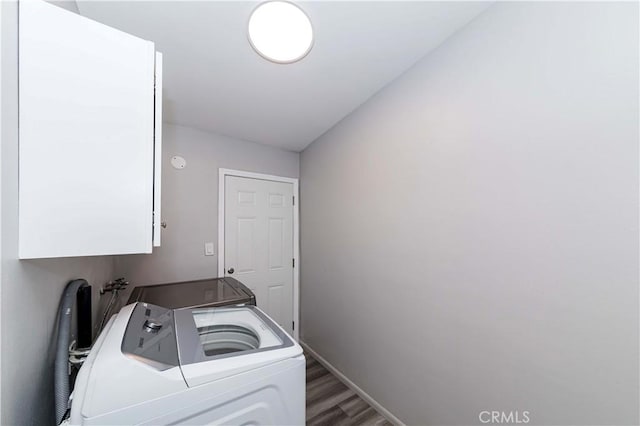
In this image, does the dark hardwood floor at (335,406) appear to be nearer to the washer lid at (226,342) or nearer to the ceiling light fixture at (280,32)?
the washer lid at (226,342)

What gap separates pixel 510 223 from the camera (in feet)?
3.27

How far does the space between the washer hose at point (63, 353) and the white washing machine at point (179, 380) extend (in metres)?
0.09

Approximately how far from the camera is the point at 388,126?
1619 millimetres

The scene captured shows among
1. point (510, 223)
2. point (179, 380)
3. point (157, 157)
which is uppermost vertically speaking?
point (157, 157)

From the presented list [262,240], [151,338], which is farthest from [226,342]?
[262,240]

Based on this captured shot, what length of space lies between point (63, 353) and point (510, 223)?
1809mm

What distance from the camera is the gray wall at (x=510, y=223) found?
76 centimetres

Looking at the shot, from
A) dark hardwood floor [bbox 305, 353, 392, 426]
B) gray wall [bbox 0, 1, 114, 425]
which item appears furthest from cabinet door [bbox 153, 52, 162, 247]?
dark hardwood floor [bbox 305, 353, 392, 426]

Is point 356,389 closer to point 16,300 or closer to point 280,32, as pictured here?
point 16,300

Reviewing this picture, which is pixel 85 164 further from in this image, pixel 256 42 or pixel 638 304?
pixel 638 304

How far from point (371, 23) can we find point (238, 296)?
1.84m

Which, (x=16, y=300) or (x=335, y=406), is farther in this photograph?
(x=335, y=406)

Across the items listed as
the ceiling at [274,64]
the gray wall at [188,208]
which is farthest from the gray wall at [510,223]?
the gray wall at [188,208]

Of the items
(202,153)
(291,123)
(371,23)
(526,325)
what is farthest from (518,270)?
(202,153)
